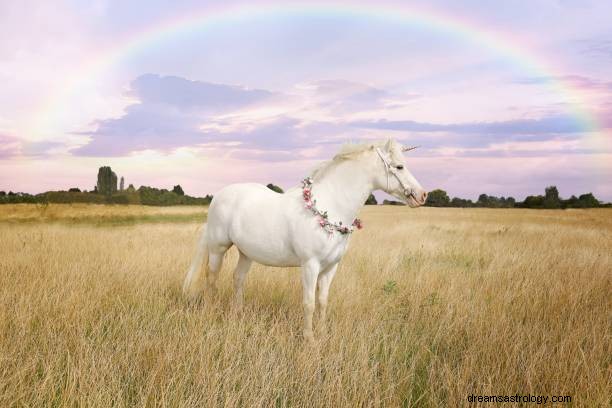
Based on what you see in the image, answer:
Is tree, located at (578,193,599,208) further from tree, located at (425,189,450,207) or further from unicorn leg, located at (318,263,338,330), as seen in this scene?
unicorn leg, located at (318,263,338,330)

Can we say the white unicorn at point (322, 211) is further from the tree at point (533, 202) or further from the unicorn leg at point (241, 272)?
the tree at point (533, 202)

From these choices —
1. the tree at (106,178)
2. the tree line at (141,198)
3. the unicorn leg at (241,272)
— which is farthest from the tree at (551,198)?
the unicorn leg at (241,272)

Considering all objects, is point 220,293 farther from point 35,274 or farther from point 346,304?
point 35,274

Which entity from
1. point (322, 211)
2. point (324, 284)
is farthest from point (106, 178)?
point (322, 211)

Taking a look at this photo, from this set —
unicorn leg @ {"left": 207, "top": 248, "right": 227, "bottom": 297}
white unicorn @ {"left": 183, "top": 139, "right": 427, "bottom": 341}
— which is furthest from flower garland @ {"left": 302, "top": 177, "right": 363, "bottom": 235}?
unicorn leg @ {"left": 207, "top": 248, "right": 227, "bottom": 297}

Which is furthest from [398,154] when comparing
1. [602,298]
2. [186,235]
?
[186,235]

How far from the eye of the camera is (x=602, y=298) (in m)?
6.99

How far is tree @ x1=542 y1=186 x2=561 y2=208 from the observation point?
69.8 meters

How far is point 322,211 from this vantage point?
479 centimetres

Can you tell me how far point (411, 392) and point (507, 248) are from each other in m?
10.0

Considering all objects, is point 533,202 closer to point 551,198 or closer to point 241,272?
point 551,198

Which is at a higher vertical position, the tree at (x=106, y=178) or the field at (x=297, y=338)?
the tree at (x=106, y=178)

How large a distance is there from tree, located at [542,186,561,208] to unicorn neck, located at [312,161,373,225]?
74.7m

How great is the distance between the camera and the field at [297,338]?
3.61m
